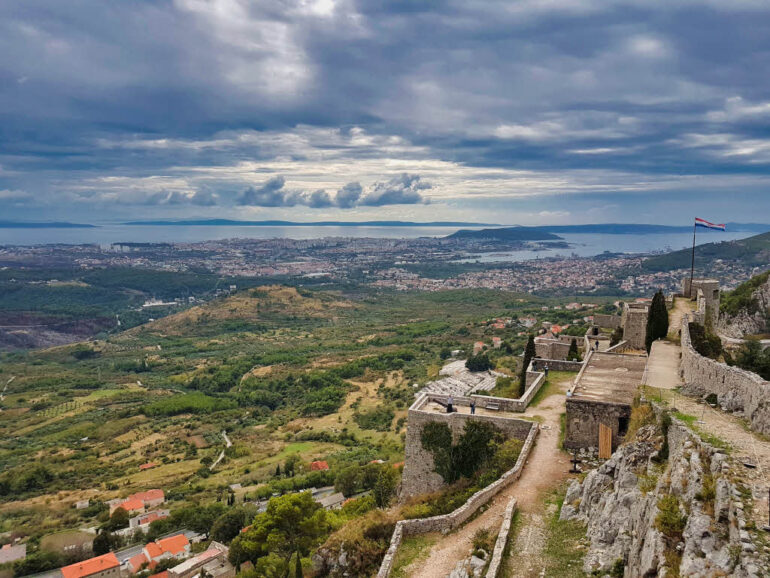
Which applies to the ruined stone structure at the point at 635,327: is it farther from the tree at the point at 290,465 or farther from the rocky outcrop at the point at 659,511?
the tree at the point at 290,465

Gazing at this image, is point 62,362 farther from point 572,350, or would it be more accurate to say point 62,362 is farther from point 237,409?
point 572,350

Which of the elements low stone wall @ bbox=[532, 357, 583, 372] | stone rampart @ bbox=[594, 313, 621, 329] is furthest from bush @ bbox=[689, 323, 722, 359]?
stone rampart @ bbox=[594, 313, 621, 329]

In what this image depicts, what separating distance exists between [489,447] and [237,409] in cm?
5465

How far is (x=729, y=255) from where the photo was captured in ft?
440

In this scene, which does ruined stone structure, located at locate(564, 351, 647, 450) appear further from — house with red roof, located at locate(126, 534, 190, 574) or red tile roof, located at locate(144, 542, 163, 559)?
red tile roof, located at locate(144, 542, 163, 559)

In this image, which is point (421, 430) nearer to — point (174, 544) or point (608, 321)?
point (608, 321)

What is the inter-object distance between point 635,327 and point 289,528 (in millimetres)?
17537

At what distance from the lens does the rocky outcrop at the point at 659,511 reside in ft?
19.7

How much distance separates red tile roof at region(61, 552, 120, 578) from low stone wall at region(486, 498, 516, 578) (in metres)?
27.0

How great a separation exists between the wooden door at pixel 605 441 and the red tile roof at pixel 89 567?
27843 mm

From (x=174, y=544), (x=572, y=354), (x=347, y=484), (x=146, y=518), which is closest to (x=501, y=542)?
(x=572, y=354)

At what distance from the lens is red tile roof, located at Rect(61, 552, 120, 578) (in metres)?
28.0

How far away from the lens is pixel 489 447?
48.9 ft

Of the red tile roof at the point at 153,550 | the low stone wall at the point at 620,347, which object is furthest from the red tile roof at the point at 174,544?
the low stone wall at the point at 620,347
